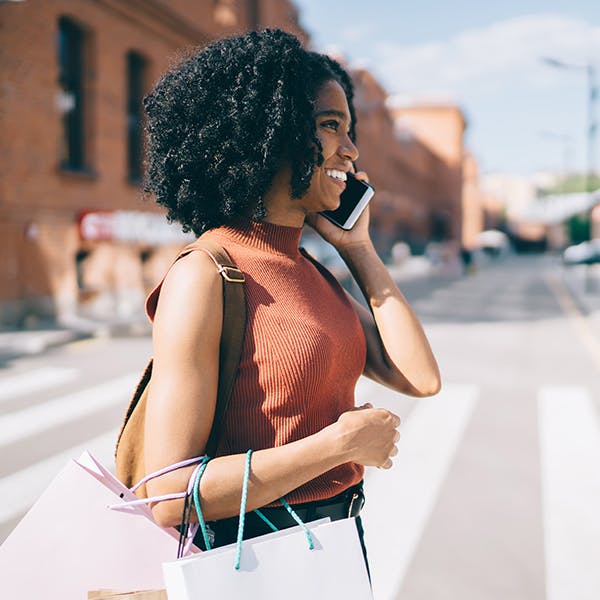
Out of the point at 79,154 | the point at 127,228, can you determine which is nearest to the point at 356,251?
the point at 79,154

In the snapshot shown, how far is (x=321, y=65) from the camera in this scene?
1723 millimetres

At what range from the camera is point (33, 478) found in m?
5.29

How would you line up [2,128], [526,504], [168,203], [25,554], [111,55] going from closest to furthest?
[25,554]
[168,203]
[526,504]
[2,128]
[111,55]

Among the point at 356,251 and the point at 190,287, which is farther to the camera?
the point at 356,251

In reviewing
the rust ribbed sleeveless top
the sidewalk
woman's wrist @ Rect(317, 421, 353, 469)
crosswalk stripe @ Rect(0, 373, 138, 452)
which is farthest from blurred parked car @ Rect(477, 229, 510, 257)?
woman's wrist @ Rect(317, 421, 353, 469)

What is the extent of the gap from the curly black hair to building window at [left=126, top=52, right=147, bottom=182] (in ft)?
59.8

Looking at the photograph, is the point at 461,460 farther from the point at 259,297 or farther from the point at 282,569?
the point at 282,569

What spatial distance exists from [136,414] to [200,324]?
31cm

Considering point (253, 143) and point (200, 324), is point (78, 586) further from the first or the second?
point (253, 143)

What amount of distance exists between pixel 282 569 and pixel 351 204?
3.49 ft

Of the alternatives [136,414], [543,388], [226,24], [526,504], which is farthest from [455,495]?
[226,24]

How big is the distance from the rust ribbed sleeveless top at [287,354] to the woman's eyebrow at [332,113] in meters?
0.27

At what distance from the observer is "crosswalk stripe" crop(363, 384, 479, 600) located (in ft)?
13.0

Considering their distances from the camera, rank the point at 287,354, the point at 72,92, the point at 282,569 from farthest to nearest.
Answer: the point at 72,92, the point at 287,354, the point at 282,569
